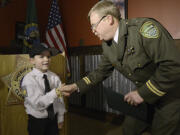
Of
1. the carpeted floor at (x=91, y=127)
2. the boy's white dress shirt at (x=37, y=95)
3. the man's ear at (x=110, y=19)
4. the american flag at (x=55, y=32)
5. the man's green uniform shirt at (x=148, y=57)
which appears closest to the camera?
the man's green uniform shirt at (x=148, y=57)

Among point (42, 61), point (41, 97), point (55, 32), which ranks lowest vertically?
point (41, 97)

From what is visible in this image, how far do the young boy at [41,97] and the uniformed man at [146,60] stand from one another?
0.56ft

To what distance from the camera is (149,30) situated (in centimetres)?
113

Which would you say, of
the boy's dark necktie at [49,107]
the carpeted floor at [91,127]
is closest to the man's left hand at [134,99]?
the boy's dark necktie at [49,107]

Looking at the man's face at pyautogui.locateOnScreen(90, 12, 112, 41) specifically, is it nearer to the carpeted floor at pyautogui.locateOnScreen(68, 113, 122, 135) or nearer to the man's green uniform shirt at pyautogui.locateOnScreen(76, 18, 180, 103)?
the man's green uniform shirt at pyautogui.locateOnScreen(76, 18, 180, 103)

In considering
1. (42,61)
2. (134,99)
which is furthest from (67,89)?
(134,99)

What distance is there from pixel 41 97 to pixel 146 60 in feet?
2.94

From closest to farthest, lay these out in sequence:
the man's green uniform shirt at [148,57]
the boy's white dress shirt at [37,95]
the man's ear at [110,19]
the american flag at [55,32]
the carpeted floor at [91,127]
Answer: the man's green uniform shirt at [148,57] → the man's ear at [110,19] → the boy's white dress shirt at [37,95] → the carpeted floor at [91,127] → the american flag at [55,32]

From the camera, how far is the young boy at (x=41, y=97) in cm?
146

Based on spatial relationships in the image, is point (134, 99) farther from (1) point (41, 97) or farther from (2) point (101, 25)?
(1) point (41, 97)

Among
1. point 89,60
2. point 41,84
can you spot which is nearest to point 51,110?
point 41,84

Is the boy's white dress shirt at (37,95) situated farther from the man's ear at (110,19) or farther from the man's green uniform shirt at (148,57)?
the man's ear at (110,19)

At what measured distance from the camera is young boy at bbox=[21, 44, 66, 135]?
57.6 inches

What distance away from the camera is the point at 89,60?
3.15 metres
